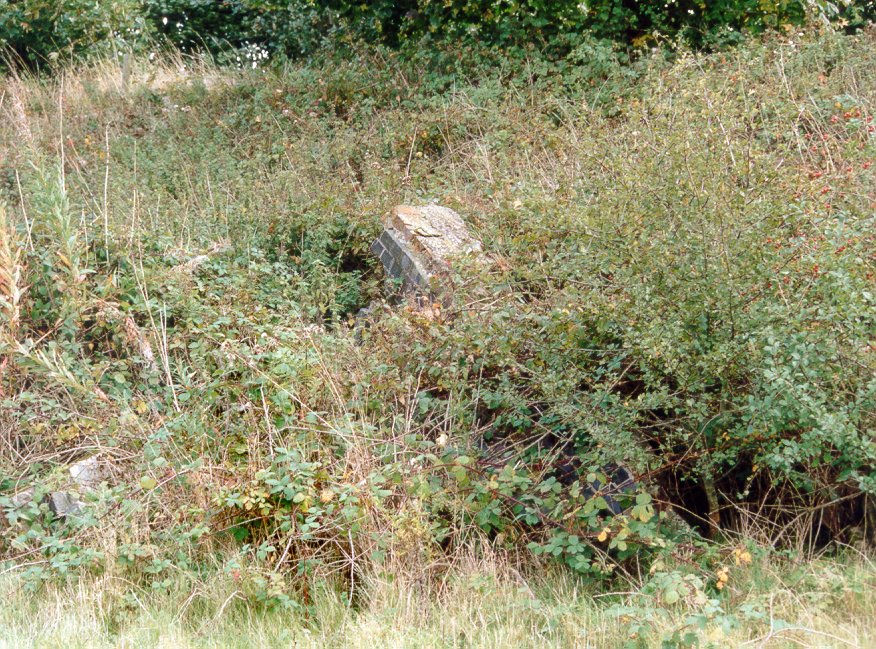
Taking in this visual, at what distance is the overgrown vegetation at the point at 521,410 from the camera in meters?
3.97

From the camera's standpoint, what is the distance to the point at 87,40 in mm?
14578

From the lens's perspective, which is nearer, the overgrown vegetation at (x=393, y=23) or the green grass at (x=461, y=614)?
the green grass at (x=461, y=614)

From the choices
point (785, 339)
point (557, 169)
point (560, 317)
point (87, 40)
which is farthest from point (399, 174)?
point (87, 40)

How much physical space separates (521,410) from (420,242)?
2.26 meters

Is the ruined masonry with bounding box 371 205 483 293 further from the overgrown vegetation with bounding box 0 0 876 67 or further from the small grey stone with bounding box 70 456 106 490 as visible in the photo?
the overgrown vegetation with bounding box 0 0 876 67

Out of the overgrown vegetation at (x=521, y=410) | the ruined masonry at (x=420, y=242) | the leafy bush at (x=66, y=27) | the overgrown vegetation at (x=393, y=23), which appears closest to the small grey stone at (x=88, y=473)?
the overgrown vegetation at (x=521, y=410)

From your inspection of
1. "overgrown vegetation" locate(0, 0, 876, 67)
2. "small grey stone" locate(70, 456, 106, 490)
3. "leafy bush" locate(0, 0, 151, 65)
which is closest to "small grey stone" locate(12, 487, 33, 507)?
"small grey stone" locate(70, 456, 106, 490)

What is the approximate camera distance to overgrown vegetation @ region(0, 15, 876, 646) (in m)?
3.97

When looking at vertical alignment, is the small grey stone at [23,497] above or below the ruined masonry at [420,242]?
below

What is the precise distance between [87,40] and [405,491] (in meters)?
12.8

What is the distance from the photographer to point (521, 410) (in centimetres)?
488

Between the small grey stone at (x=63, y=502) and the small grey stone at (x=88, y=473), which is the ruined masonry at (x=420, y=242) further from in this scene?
the small grey stone at (x=63, y=502)

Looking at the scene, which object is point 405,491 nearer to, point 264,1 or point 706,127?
point 706,127

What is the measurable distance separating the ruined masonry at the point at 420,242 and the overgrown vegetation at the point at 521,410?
0.28m
